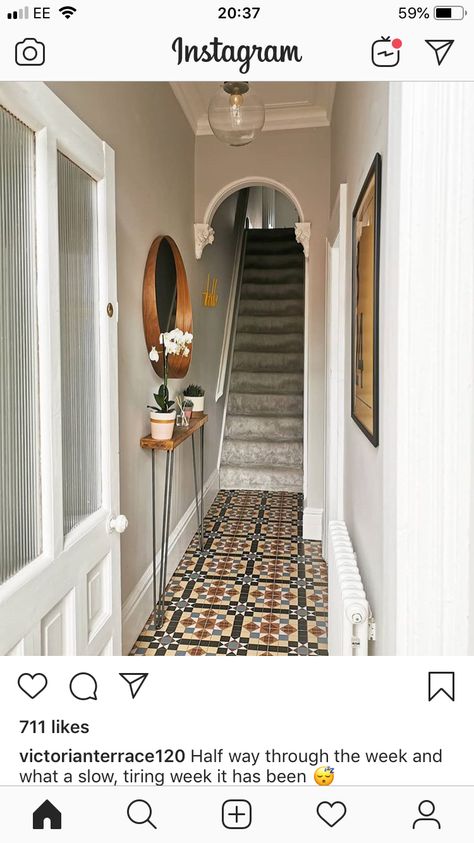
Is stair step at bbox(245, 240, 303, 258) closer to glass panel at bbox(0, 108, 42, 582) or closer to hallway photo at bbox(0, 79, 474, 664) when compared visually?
hallway photo at bbox(0, 79, 474, 664)

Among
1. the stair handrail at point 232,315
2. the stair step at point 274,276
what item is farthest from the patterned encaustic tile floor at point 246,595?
the stair step at point 274,276

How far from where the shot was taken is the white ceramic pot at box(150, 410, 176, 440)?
2436 mm

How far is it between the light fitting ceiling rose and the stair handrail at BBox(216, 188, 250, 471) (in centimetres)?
254

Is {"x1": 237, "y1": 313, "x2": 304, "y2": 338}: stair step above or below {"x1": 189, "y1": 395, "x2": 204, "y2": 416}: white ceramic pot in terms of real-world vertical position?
above

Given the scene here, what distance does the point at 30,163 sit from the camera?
1.08m
